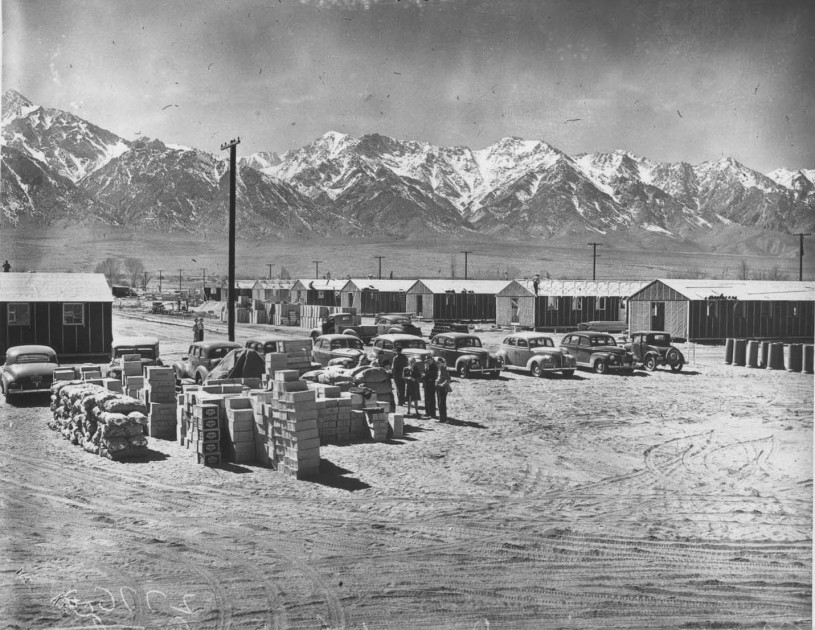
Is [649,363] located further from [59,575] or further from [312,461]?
[59,575]

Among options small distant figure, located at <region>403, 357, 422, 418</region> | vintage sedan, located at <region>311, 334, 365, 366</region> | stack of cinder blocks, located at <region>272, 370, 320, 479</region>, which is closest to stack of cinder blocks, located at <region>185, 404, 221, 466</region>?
stack of cinder blocks, located at <region>272, 370, 320, 479</region>

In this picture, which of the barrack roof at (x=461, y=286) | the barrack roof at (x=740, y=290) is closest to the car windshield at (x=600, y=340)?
the barrack roof at (x=740, y=290)

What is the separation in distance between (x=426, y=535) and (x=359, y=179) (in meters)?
36.7

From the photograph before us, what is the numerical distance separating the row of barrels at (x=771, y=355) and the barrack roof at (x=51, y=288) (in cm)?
2466

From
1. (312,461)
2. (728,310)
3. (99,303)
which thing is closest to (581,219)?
(728,310)

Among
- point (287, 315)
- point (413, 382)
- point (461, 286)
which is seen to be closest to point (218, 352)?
point (413, 382)

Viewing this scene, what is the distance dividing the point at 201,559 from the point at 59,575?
151 centimetres

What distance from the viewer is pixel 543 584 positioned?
7.72 metres

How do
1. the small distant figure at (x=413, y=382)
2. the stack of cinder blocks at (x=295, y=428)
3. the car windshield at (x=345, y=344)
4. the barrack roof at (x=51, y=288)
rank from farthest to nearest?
the car windshield at (x=345, y=344) → the barrack roof at (x=51, y=288) → the small distant figure at (x=413, y=382) → the stack of cinder blocks at (x=295, y=428)

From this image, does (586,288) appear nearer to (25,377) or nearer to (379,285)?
(379,285)

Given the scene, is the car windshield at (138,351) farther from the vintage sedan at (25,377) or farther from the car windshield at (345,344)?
the car windshield at (345,344)

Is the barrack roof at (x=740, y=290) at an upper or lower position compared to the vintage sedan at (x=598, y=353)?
upper

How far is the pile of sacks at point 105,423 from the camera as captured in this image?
12664 mm

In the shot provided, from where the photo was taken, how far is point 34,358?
19.4 metres
